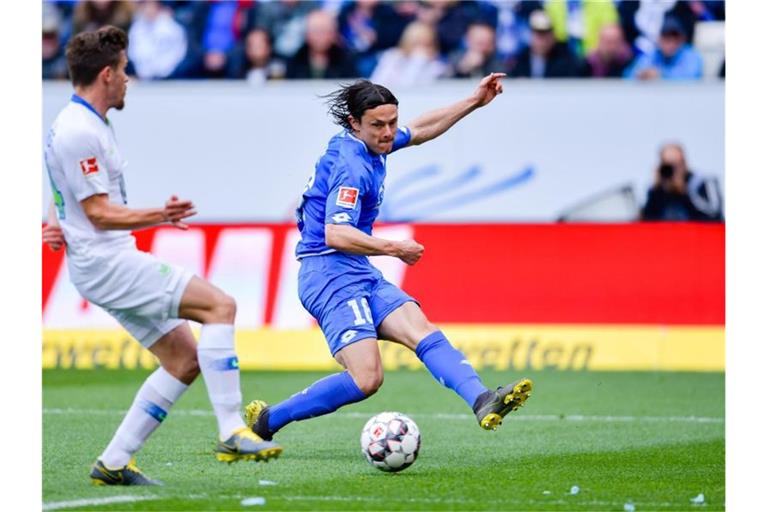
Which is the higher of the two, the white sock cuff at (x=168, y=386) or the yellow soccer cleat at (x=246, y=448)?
the white sock cuff at (x=168, y=386)

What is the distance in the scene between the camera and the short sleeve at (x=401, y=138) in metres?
9.03

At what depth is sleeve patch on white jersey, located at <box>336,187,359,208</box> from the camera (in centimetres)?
834

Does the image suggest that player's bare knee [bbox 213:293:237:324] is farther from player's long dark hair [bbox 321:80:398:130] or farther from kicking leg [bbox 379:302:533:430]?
player's long dark hair [bbox 321:80:398:130]

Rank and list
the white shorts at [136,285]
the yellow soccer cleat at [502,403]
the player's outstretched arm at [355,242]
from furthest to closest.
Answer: the player's outstretched arm at [355,242], the yellow soccer cleat at [502,403], the white shorts at [136,285]

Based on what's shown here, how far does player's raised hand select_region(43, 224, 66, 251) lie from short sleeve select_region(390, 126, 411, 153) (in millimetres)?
2392

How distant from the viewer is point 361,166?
852 centimetres

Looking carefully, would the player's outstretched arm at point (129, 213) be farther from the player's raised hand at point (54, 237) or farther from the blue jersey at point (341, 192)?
the blue jersey at point (341, 192)

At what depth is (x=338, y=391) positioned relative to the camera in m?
8.53

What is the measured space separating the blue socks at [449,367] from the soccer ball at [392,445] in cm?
35

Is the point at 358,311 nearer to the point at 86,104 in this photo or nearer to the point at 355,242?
the point at 355,242

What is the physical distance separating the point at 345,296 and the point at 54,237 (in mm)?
1938

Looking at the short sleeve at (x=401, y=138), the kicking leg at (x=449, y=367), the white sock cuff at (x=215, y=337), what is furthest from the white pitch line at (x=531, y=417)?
the white sock cuff at (x=215, y=337)

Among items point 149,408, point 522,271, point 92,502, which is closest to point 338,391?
point 149,408

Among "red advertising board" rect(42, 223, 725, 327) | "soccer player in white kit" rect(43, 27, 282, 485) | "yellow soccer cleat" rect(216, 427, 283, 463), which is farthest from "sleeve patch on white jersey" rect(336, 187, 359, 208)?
"red advertising board" rect(42, 223, 725, 327)
